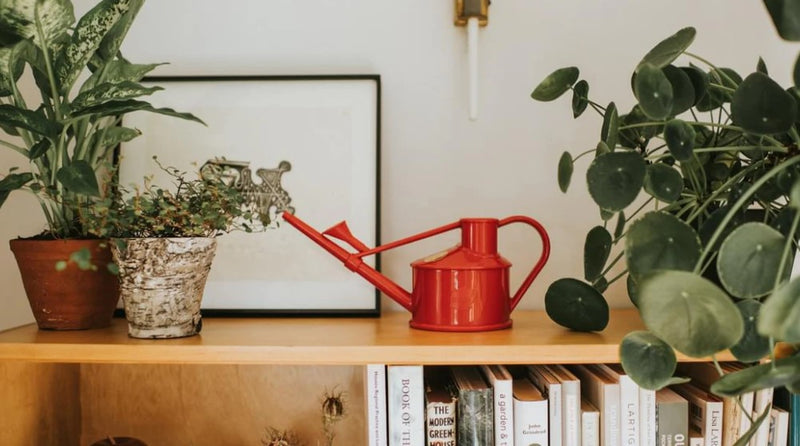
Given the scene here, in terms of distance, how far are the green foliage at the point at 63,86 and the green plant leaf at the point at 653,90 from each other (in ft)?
2.10

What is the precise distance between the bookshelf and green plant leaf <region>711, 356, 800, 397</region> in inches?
11.3

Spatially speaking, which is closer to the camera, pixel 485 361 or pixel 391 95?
pixel 485 361

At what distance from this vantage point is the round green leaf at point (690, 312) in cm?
53

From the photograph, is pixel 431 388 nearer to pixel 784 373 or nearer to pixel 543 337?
pixel 543 337

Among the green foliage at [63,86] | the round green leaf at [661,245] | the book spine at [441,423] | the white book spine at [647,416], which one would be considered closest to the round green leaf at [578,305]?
the white book spine at [647,416]

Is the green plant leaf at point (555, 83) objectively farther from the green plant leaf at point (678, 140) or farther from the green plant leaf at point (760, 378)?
the green plant leaf at point (760, 378)

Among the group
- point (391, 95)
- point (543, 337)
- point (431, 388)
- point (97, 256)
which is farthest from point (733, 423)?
point (97, 256)

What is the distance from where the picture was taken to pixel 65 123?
906 millimetres

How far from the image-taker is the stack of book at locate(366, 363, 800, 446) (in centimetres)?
95

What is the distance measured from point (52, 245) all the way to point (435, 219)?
662mm

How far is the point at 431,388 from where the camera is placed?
107 cm

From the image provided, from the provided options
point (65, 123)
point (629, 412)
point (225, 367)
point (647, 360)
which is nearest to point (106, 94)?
point (65, 123)

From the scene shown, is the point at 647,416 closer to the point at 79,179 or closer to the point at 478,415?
the point at 478,415

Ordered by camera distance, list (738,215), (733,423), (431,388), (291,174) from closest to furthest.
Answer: (738,215), (733,423), (431,388), (291,174)
